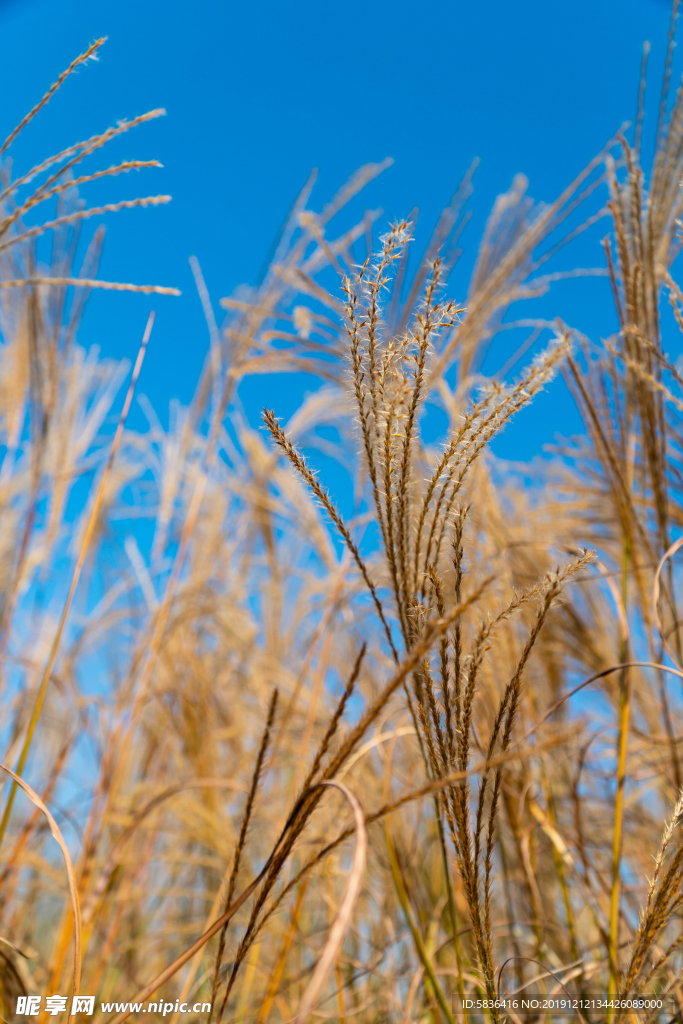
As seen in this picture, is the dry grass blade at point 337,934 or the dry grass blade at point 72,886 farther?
the dry grass blade at point 72,886

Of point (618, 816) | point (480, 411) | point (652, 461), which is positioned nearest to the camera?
point (480, 411)

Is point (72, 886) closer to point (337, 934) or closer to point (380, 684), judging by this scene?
point (337, 934)

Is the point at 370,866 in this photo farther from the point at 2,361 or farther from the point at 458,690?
the point at 2,361

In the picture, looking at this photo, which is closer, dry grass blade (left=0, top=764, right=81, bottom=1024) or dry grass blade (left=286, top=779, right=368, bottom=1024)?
dry grass blade (left=286, top=779, right=368, bottom=1024)

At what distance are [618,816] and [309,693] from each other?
4.29 ft

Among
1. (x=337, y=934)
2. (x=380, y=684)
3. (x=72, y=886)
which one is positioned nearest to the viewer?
(x=337, y=934)

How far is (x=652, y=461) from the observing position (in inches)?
38.6

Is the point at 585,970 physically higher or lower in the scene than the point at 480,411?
lower

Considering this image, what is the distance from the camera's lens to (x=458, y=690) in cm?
50

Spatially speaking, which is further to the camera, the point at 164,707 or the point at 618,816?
the point at 164,707

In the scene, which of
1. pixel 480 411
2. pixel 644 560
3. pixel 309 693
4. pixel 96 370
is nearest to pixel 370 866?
pixel 309 693

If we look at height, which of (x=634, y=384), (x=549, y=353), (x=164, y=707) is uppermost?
(x=634, y=384)

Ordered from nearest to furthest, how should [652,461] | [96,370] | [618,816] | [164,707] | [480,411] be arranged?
[480,411], [618,816], [652,461], [164,707], [96,370]

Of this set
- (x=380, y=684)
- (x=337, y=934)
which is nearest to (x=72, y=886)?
(x=337, y=934)
